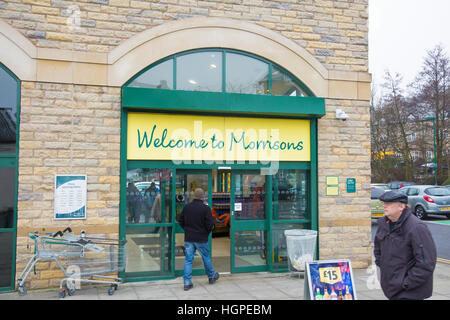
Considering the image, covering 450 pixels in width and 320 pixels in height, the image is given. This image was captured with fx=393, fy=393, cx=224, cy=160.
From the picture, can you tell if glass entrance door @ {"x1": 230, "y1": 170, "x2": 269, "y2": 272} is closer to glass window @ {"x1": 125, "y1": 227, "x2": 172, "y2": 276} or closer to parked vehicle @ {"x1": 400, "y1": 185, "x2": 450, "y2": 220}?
glass window @ {"x1": 125, "y1": 227, "x2": 172, "y2": 276}

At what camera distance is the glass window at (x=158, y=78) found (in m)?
7.42

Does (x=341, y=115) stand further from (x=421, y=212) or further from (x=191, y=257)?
(x=421, y=212)

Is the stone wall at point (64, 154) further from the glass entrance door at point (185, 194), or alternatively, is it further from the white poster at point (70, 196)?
the glass entrance door at point (185, 194)

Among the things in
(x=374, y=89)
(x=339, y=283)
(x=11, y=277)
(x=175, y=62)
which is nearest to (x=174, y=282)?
(x=11, y=277)

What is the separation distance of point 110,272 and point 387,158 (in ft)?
123

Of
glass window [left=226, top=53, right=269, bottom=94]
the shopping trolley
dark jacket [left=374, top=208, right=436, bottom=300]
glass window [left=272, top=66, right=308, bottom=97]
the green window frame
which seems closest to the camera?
dark jacket [left=374, top=208, right=436, bottom=300]

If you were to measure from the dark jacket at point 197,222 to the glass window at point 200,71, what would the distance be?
7.81ft

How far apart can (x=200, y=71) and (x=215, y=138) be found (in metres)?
1.35

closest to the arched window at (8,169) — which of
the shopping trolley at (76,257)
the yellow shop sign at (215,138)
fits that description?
the shopping trolley at (76,257)

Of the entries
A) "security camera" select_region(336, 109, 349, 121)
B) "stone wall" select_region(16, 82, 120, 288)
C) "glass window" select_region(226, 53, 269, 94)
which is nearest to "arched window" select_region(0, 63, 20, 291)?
"stone wall" select_region(16, 82, 120, 288)

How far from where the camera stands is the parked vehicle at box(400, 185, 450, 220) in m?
17.6

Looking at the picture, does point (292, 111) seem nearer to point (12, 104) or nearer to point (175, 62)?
point (175, 62)

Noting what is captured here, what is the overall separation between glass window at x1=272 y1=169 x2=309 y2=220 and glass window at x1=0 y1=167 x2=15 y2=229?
15.9 feet

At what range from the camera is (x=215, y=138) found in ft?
25.4
